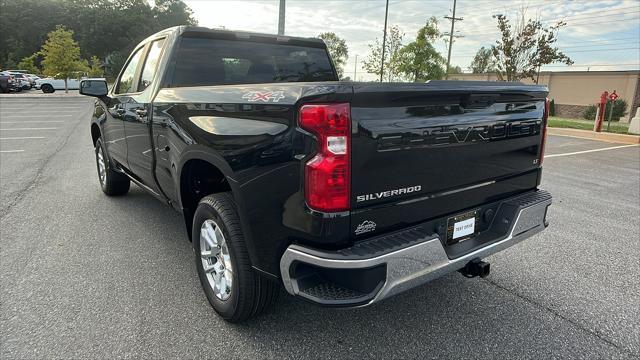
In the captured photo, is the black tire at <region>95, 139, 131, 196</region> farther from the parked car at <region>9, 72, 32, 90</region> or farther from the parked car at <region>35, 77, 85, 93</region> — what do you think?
the parked car at <region>35, 77, 85, 93</region>

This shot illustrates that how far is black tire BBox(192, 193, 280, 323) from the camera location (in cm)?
243

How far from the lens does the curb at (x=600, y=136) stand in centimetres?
1323

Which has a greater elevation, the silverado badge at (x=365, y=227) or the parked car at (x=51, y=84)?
the parked car at (x=51, y=84)

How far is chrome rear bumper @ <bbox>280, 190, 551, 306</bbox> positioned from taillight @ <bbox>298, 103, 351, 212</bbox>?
244 mm

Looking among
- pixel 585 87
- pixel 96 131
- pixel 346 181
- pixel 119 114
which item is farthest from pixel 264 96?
pixel 585 87

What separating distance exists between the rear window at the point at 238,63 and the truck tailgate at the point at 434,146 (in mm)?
2167

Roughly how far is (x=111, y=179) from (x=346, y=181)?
441 cm

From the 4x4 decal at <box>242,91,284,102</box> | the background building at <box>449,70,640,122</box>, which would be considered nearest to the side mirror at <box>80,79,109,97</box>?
the 4x4 decal at <box>242,91,284,102</box>

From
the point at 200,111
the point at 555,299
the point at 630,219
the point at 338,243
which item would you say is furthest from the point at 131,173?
the point at 630,219

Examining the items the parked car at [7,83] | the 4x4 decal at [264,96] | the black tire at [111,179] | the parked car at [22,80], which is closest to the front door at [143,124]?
the black tire at [111,179]

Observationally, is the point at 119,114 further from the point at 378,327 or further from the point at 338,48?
the point at 338,48

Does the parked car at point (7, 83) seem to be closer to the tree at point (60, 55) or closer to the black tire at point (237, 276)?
the tree at point (60, 55)

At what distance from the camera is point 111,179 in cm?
538

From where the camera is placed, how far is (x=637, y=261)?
382 centimetres
